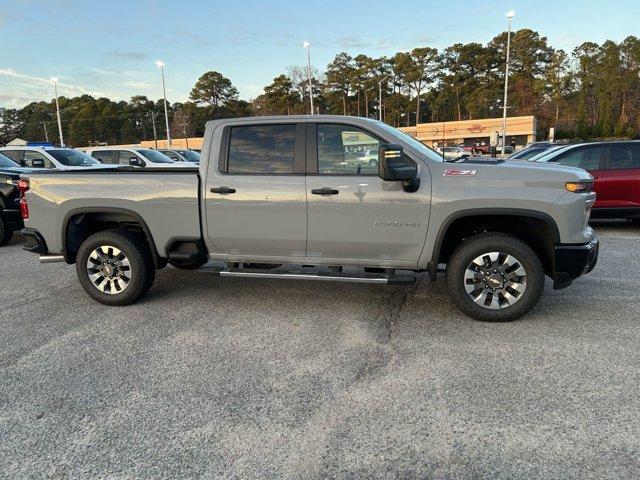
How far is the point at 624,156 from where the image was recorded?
8461mm

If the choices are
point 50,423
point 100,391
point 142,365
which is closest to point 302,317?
point 142,365

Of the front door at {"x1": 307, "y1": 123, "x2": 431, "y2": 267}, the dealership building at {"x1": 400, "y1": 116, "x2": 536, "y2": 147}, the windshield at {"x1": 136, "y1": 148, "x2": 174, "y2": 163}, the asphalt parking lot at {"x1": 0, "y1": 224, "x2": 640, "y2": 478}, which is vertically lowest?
the asphalt parking lot at {"x1": 0, "y1": 224, "x2": 640, "y2": 478}

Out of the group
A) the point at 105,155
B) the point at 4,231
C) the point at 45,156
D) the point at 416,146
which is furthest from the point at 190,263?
the point at 105,155

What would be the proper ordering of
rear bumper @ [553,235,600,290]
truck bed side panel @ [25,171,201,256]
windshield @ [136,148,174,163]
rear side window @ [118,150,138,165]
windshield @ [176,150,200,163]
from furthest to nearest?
windshield @ [176,150,200,163] < windshield @ [136,148,174,163] < rear side window @ [118,150,138,165] < truck bed side panel @ [25,171,201,256] < rear bumper @ [553,235,600,290]

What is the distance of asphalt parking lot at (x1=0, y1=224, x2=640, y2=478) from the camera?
2.53m

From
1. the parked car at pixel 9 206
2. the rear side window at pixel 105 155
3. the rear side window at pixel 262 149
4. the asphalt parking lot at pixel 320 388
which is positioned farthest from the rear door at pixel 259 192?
the rear side window at pixel 105 155

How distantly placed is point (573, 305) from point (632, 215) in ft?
16.0

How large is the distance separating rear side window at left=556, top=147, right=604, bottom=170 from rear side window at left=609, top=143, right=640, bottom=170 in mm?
206

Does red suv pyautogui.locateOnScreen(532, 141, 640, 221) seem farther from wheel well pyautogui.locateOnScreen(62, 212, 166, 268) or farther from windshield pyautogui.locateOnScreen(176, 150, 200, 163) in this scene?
windshield pyautogui.locateOnScreen(176, 150, 200, 163)

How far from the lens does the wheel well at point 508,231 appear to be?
4.29 metres

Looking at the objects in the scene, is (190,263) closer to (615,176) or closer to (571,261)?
(571,261)

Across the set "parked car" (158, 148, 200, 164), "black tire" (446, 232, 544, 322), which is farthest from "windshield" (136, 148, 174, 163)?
"black tire" (446, 232, 544, 322)

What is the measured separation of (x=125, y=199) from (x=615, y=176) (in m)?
8.17

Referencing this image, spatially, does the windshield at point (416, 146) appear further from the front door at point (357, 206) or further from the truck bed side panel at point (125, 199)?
the truck bed side panel at point (125, 199)
